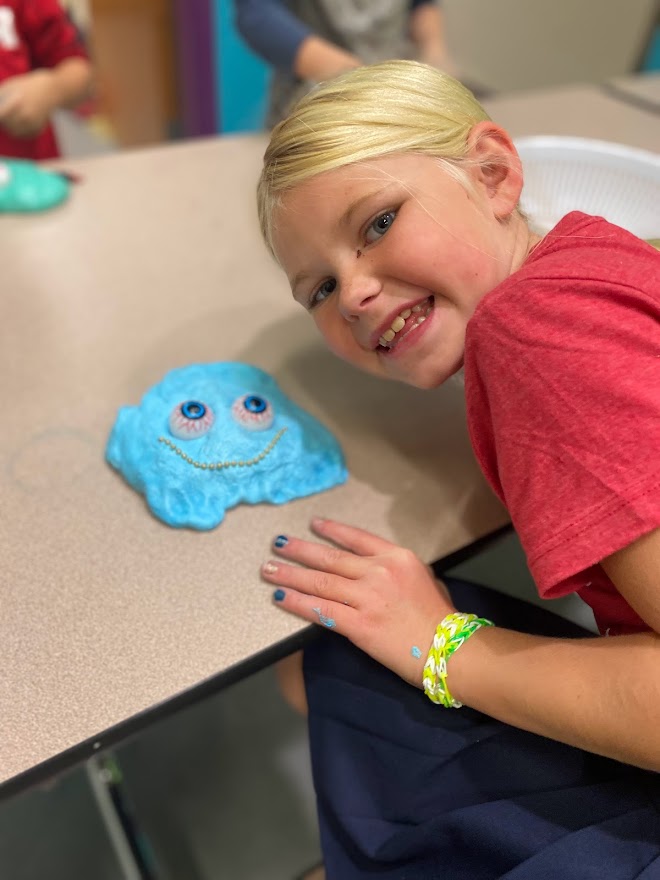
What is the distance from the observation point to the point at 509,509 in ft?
1.61

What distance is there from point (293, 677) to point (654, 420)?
0.48 m

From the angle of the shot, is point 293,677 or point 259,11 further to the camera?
point 259,11

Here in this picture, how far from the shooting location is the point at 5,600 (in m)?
0.53

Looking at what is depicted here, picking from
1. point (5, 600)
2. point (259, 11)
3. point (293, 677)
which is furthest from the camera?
point (259, 11)

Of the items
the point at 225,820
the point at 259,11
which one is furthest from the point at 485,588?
the point at 259,11

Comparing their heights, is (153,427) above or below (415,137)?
below

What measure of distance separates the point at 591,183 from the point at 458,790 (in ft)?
2.56

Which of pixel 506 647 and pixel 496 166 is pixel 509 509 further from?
pixel 496 166

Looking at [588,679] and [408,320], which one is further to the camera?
[408,320]

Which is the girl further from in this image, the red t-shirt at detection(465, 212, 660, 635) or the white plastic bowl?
the white plastic bowl

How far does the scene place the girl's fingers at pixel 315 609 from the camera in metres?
0.54

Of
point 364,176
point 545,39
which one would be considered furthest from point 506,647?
point 545,39

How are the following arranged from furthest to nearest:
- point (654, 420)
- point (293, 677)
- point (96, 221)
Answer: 1. point (96, 221)
2. point (293, 677)
3. point (654, 420)

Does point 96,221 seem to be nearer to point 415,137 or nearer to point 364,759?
point 415,137
